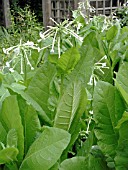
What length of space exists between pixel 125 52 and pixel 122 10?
6.38 metres

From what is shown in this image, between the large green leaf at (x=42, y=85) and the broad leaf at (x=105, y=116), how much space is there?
0.13m

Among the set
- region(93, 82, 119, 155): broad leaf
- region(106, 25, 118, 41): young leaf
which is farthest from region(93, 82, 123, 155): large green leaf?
region(106, 25, 118, 41): young leaf

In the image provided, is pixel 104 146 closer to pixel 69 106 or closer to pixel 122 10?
pixel 69 106

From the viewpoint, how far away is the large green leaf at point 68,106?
0.85m

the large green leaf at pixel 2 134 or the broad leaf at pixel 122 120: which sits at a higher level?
the broad leaf at pixel 122 120

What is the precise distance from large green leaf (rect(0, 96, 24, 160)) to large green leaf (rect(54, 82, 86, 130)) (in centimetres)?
10

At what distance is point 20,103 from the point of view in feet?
3.01

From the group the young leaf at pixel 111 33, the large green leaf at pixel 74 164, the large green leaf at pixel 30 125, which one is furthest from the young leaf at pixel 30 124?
the young leaf at pixel 111 33

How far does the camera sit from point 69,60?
937 mm

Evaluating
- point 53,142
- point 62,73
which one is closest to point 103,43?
point 62,73

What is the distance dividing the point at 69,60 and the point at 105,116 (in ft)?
0.56

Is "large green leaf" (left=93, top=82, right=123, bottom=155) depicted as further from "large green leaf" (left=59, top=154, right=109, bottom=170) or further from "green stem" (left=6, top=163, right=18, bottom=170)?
"green stem" (left=6, top=163, right=18, bottom=170)

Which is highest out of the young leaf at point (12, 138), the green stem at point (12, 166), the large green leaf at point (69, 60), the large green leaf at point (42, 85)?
the large green leaf at point (69, 60)

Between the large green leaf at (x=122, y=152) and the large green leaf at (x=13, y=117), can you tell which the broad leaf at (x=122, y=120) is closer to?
the large green leaf at (x=122, y=152)
